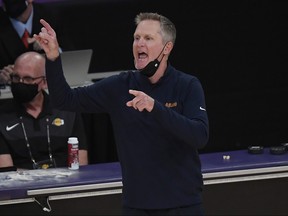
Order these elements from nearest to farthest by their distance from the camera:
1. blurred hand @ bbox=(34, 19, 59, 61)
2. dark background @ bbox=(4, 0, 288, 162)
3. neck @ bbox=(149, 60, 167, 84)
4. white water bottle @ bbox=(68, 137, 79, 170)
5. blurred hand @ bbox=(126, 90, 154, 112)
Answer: blurred hand @ bbox=(126, 90, 154, 112)
blurred hand @ bbox=(34, 19, 59, 61)
neck @ bbox=(149, 60, 167, 84)
white water bottle @ bbox=(68, 137, 79, 170)
dark background @ bbox=(4, 0, 288, 162)

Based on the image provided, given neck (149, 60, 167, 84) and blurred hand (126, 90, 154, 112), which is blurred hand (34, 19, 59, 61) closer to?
neck (149, 60, 167, 84)

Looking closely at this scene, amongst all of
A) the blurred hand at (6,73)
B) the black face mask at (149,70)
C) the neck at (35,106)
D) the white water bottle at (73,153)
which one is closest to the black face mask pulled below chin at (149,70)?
the black face mask at (149,70)

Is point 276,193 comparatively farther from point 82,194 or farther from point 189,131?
point 189,131

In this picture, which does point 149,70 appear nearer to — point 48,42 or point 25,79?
point 48,42

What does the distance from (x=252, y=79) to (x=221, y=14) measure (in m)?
0.78

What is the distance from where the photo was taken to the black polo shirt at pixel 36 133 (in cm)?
567

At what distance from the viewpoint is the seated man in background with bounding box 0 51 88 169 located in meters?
5.67

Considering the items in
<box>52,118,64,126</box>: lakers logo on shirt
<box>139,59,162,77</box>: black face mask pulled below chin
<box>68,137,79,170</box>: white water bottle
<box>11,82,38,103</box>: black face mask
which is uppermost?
<box>139,59,162,77</box>: black face mask pulled below chin

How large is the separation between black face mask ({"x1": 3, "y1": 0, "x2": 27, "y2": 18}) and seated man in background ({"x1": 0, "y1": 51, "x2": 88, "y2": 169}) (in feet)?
4.92

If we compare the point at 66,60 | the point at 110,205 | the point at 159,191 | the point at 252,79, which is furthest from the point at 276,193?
the point at 252,79

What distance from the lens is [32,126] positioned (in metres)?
5.73

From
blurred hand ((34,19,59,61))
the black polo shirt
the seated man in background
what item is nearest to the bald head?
the seated man in background

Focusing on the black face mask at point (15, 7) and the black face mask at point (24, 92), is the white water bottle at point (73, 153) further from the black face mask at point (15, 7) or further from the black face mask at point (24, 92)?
the black face mask at point (15, 7)

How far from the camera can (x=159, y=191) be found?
4082mm
